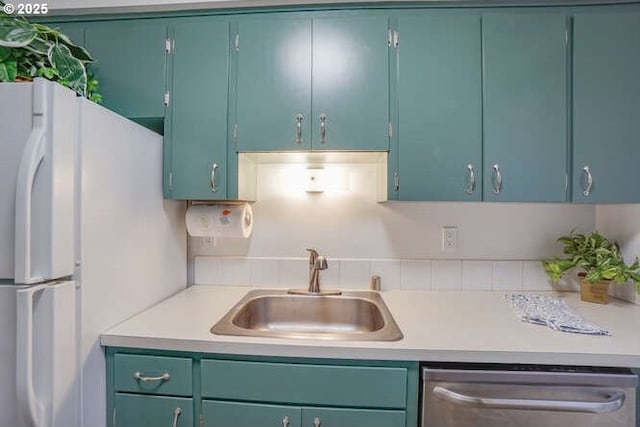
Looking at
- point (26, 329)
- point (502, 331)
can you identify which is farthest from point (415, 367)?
point (26, 329)

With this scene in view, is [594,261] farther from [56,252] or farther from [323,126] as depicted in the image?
[56,252]

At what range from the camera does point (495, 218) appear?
1595 mm

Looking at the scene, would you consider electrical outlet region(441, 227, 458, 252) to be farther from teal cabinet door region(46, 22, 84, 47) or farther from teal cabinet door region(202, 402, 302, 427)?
teal cabinet door region(46, 22, 84, 47)

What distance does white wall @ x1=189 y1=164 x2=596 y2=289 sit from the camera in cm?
158

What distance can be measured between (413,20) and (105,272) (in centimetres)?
159

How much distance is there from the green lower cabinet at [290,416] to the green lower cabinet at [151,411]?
0.23 ft

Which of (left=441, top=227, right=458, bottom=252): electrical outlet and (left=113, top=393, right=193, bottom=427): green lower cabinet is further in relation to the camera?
(left=441, top=227, right=458, bottom=252): electrical outlet

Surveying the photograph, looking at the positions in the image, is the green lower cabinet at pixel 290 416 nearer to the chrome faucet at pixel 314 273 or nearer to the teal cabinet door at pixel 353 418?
the teal cabinet door at pixel 353 418

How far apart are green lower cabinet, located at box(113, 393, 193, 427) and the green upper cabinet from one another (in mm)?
1016

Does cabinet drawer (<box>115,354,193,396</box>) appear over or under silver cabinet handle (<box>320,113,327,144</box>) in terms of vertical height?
under

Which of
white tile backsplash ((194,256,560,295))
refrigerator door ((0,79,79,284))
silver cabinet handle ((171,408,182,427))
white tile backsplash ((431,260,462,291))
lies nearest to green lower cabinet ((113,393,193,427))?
silver cabinet handle ((171,408,182,427))

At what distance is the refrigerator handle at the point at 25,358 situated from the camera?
0.81m

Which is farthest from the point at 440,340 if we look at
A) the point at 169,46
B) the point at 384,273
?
the point at 169,46

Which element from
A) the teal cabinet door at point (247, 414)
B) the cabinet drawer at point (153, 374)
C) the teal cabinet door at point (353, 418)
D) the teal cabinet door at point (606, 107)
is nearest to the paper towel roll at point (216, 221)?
the cabinet drawer at point (153, 374)
